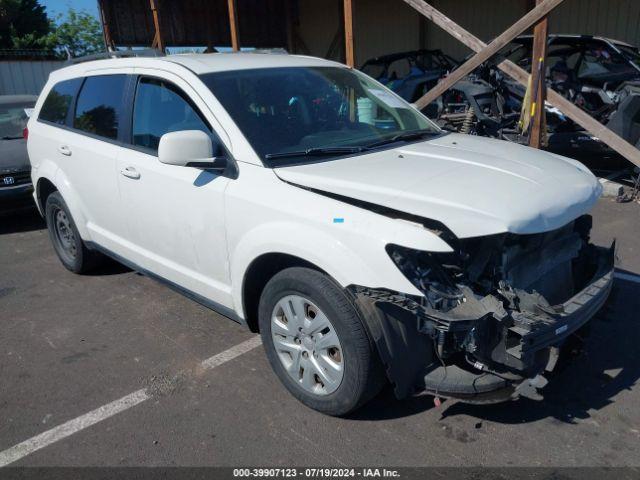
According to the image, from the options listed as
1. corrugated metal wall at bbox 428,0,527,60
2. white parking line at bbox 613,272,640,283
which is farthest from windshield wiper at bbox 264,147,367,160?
corrugated metal wall at bbox 428,0,527,60

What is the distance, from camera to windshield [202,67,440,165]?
11.3 ft

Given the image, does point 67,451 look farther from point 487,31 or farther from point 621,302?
point 487,31

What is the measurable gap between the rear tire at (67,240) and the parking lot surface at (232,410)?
0.80m

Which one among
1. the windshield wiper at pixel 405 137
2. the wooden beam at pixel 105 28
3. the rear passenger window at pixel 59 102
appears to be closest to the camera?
the windshield wiper at pixel 405 137

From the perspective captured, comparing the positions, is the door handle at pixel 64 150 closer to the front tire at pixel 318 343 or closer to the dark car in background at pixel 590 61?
the front tire at pixel 318 343

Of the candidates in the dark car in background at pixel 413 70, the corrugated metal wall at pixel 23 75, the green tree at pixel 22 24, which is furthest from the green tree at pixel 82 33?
the dark car in background at pixel 413 70

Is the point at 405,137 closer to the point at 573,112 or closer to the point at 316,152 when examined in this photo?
the point at 316,152

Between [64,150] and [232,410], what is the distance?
291cm

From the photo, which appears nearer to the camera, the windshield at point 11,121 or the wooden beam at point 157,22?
the windshield at point 11,121

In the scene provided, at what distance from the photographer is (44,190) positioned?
5527 millimetres

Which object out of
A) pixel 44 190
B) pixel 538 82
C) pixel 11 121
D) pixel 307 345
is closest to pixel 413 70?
pixel 538 82

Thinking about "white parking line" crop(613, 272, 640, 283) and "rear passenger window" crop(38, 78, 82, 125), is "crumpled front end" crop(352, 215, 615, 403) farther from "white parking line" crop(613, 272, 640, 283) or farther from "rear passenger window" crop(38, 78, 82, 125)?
"rear passenger window" crop(38, 78, 82, 125)

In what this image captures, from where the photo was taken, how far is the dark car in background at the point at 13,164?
716 cm

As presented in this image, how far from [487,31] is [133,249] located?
12.1m
